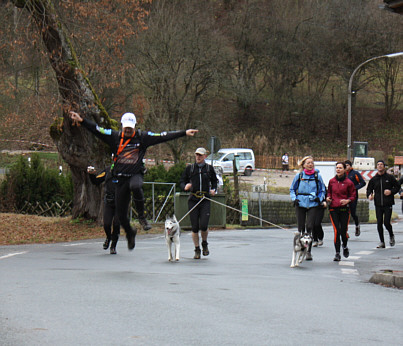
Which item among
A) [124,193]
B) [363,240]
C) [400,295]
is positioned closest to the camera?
[400,295]

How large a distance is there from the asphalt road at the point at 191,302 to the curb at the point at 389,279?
0.26m

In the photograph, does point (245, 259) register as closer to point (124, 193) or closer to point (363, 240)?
point (124, 193)

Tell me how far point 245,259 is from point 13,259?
426 cm

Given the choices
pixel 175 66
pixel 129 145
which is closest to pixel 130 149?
pixel 129 145

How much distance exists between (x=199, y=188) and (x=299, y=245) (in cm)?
209

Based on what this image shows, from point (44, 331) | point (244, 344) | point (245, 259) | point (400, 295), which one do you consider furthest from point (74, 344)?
point (245, 259)

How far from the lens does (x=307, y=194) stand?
13.2m

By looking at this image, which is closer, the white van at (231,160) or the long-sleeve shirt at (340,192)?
the long-sleeve shirt at (340,192)

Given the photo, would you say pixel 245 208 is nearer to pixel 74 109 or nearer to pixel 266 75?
pixel 74 109

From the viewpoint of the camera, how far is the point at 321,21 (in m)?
64.4

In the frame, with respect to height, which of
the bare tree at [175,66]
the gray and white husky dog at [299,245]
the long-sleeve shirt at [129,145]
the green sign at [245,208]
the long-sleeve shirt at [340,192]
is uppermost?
the bare tree at [175,66]

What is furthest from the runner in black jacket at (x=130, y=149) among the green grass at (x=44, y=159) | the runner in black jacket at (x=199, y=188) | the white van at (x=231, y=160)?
the white van at (x=231, y=160)

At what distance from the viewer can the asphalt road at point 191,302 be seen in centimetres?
625

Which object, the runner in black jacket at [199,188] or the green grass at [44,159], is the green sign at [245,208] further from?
the green grass at [44,159]
